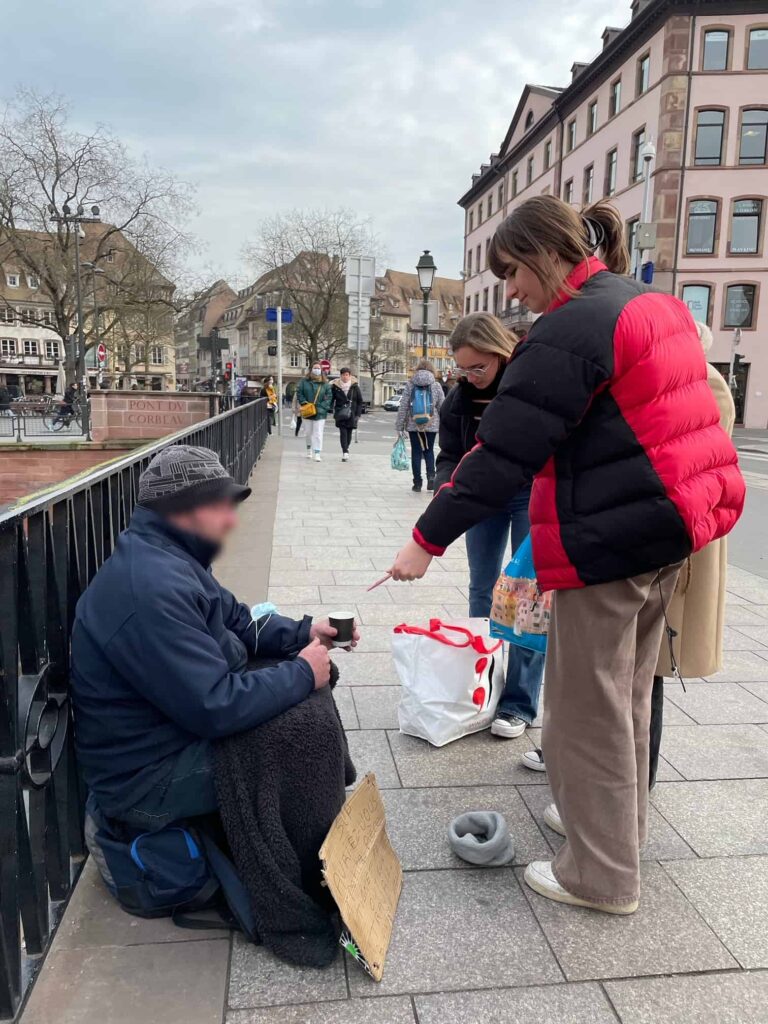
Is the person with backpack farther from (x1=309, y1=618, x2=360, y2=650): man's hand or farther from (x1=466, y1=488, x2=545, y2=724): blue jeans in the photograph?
(x1=309, y1=618, x2=360, y2=650): man's hand

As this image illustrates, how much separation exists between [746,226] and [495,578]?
35.2m

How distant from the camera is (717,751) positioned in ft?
10.6

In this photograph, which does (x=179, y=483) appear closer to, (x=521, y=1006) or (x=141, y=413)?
(x=521, y=1006)

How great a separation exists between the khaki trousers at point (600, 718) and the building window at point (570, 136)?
4521 centimetres

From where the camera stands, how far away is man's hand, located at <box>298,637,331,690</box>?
2146mm

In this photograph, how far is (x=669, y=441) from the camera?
1902 millimetres

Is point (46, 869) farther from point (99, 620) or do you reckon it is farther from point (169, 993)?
point (99, 620)

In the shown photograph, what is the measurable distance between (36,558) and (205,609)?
435mm

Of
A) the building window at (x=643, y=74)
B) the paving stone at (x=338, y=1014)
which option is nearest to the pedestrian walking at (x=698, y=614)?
the paving stone at (x=338, y=1014)

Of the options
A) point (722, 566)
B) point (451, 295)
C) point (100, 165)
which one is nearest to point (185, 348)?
point (451, 295)

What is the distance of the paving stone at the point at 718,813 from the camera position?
8.39 ft

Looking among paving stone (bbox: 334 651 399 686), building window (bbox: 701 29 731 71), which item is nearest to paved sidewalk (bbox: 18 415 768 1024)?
paving stone (bbox: 334 651 399 686)

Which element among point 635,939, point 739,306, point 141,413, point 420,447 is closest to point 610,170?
point 739,306

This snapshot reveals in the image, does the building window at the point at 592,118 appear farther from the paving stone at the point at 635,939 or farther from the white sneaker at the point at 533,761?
the paving stone at the point at 635,939
